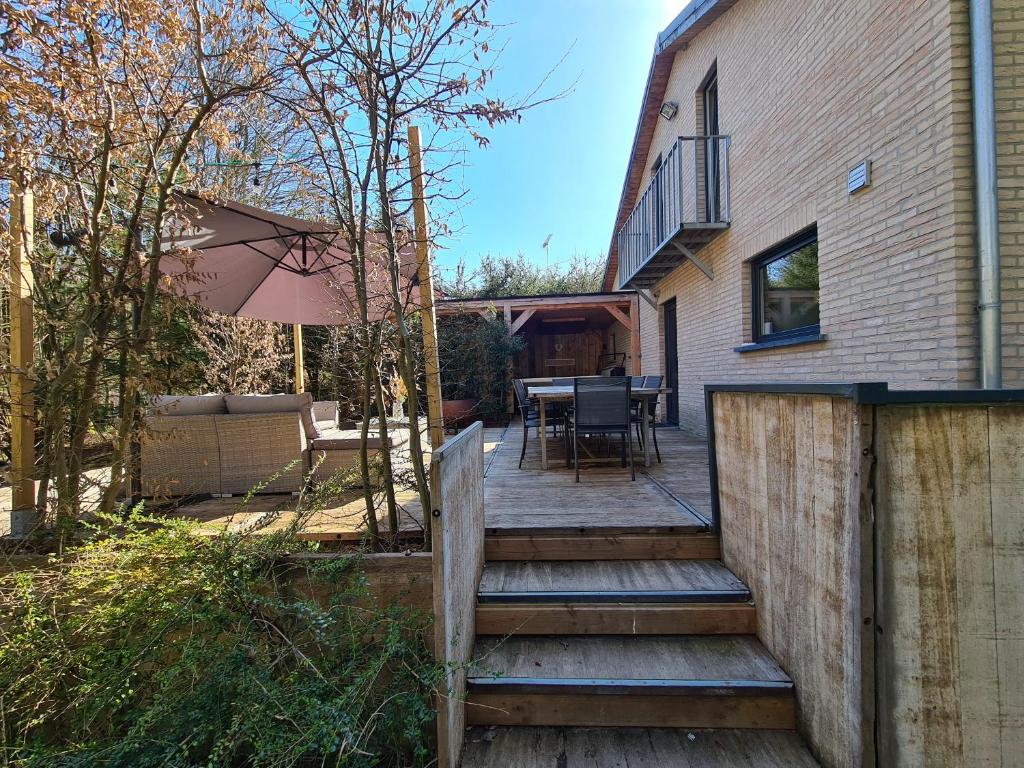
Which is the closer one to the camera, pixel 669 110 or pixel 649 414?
pixel 649 414

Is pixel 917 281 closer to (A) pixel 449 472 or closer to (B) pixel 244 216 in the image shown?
(A) pixel 449 472

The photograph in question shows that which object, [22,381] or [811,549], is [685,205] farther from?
[22,381]

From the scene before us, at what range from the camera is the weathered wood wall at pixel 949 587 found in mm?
1280

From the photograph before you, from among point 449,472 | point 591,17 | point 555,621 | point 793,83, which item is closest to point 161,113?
point 449,472

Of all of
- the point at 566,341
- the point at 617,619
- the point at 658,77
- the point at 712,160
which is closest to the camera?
the point at 617,619

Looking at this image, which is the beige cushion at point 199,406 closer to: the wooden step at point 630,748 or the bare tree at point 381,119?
the bare tree at point 381,119

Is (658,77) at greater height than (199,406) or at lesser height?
greater

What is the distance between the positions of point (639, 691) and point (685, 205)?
6254 millimetres

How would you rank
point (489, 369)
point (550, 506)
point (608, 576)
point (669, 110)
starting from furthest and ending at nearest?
point (489, 369) → point (669, 110) → point (550, 506) → point (608, 576)

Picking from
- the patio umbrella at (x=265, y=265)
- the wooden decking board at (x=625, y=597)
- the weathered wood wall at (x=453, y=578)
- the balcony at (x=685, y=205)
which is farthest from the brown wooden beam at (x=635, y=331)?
the weathered wood wall at (x=453, y=578)

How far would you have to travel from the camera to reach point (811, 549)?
5.19 ft

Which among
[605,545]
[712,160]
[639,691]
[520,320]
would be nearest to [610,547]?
[605,545]

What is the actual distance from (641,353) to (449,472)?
329 inches

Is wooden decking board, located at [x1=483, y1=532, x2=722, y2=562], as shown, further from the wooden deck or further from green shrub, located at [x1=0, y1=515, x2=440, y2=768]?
green shrub, located at [x1=0, y1=515, x2=440, y2=768]
